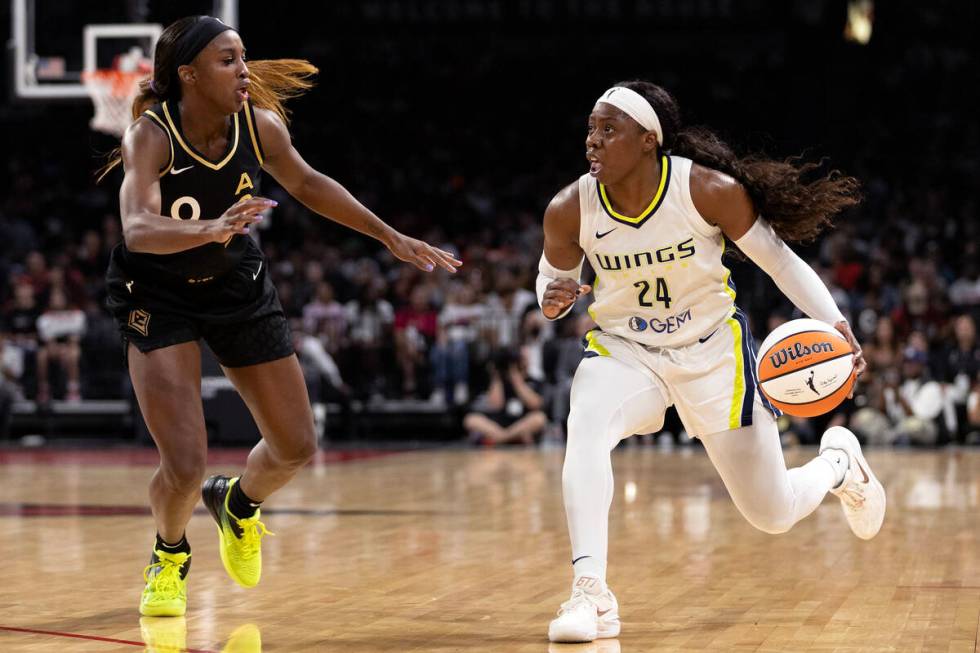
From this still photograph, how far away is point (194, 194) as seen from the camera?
16.1 ft

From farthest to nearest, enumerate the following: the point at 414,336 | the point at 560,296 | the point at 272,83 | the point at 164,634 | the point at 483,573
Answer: the point at 414,336, the point at 483,573, the point at 272,83, the point at 560,296, the point at 164,634

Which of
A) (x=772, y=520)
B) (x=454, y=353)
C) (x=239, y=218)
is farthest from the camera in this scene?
(x=454, y=353)

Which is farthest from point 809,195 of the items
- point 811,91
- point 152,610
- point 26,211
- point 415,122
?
point 415,122

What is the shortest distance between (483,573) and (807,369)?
5.55 feet

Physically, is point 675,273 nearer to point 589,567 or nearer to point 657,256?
point 657,256

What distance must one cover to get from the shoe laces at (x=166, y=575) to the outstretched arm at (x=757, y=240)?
224 cm

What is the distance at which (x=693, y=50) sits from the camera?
2389 centimetres

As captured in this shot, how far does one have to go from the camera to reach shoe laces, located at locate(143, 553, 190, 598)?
5.00m

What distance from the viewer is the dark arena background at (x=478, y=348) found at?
528cm

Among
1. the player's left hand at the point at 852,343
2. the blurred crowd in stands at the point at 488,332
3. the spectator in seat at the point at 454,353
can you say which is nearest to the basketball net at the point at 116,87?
the blurred crowd in stands at the point at 488,332

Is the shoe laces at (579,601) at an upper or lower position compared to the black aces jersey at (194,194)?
lower

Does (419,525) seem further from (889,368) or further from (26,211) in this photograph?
(26,211)

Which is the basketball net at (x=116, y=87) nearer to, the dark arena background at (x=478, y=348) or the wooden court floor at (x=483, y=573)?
the dark arena background at (x=478, y=348)

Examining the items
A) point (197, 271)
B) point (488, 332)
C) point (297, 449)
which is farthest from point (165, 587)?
point (488, 332)
